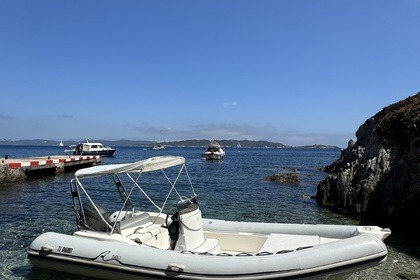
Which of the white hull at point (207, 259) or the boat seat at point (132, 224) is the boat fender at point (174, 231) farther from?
the boat seat at point (132, 224)

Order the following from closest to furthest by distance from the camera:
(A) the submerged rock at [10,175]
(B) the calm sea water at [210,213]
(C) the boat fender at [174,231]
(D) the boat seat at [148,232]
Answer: (C) the boat fender at [174,231] < (D) the boat seat at [148,232] < (B) the calm sea water at [210,213] < (A) the submerged rock at [10,175]

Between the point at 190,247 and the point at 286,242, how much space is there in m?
2.20

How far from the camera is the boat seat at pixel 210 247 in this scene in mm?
8750

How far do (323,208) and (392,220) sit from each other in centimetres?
432

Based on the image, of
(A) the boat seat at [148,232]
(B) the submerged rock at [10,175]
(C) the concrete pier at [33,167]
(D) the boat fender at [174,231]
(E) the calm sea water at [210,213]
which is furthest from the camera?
(C) the concrete pier at [33,167]

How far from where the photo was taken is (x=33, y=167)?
99.5ft

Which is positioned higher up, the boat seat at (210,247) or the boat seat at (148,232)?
the boat seat at (148,232)

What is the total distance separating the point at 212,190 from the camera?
1017 inches

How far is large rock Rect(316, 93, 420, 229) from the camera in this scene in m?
14.9

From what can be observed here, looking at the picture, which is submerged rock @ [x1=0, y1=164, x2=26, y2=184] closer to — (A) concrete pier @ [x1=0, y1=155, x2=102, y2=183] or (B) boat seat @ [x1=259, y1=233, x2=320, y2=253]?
(A) concrete pier @ [x1=0, y1=155, x2=102, y2=183]

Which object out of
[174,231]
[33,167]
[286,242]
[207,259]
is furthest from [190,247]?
[33,167]

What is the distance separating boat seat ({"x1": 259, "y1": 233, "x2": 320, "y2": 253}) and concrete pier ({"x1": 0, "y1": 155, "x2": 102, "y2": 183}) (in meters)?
23.2

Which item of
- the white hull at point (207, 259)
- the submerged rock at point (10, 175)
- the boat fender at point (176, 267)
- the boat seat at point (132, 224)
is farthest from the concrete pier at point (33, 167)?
the boat fender at point (176, 267)

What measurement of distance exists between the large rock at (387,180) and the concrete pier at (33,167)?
21143 millimetres
